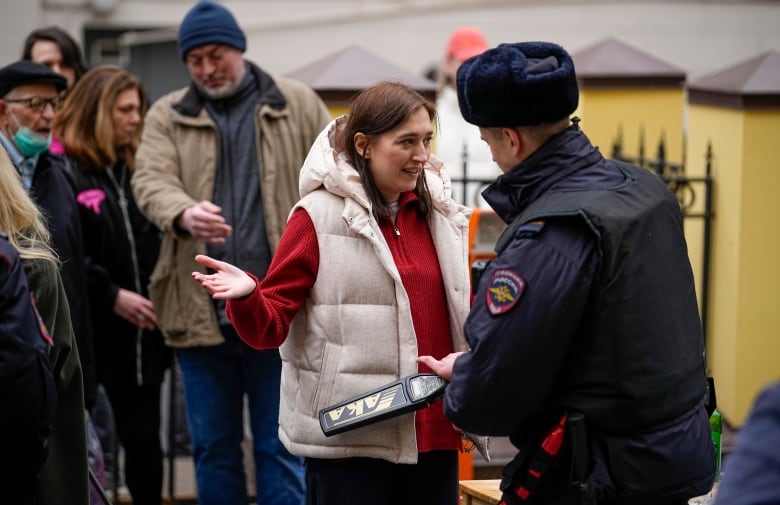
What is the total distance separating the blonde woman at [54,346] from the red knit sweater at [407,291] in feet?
1.51

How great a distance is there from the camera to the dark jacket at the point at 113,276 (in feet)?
16.9

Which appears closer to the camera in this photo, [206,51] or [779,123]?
[206,51]

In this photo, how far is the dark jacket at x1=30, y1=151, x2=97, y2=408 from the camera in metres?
4.64

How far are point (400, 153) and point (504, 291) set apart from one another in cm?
84

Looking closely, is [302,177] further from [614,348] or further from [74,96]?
[74,96]

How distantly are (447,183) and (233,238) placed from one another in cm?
126

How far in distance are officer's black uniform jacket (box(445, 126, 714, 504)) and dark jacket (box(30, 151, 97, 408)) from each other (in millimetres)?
2020

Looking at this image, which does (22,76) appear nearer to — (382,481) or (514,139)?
(382,481)

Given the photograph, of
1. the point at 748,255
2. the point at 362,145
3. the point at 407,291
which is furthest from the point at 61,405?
the point at 748,255

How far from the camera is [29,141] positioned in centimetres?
462

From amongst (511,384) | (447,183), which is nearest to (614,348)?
(511,384)

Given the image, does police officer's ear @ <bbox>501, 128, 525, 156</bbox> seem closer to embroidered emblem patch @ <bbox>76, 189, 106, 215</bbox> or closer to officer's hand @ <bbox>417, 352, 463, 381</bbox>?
officer's hand @ <bbox>417, 352, 463, 381</bbox>

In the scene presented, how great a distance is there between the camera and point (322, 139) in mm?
3807

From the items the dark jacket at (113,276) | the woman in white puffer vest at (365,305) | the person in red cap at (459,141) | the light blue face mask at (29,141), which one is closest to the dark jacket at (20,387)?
the woman in white puffer vest at (365,305)
